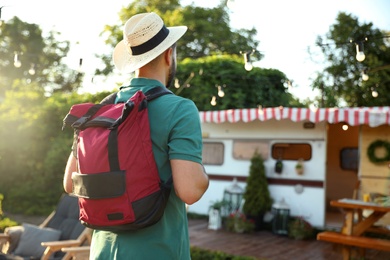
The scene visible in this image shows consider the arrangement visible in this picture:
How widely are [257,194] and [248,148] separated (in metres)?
1.14

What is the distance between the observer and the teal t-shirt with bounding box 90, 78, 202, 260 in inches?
51.6

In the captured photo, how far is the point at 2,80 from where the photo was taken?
90.3ft

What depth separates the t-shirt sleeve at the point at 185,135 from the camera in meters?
1.30

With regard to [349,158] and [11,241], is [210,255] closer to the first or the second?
[11,241]

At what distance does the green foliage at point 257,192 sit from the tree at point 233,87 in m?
4.82

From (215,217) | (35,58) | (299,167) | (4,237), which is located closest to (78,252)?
(4,237)

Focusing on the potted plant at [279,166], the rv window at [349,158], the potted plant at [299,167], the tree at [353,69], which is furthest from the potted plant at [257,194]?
the tree at [353,69]

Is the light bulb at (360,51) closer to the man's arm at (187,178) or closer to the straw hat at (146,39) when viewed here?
the straw hat at (146,39)

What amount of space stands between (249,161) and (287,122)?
118cm

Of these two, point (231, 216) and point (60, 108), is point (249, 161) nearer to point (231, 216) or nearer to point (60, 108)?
point (231, 216)

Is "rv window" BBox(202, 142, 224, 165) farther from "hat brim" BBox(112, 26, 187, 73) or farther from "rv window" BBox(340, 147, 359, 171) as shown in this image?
"hat brim" BBox(112, 26, 187, 73)

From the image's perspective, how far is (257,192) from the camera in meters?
9.27

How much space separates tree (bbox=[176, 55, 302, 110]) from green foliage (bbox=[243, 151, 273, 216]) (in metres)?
4.82

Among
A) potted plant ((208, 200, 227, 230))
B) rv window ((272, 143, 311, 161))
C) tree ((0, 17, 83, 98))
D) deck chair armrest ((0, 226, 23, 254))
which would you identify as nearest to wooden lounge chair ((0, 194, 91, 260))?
deck chair armrest ((0, 226, 23, 254))
